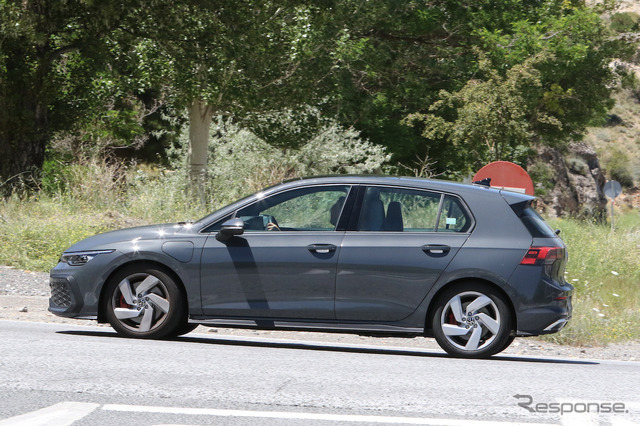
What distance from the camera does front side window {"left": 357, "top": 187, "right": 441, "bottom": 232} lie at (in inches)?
330

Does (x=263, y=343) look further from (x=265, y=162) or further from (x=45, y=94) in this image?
(x=265, y=162)

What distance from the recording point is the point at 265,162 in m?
27.6

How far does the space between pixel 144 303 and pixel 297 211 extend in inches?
59.7

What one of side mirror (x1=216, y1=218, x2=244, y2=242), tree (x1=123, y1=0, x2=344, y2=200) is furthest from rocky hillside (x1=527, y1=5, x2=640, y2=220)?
side mirror (x1=216, y1=218, x2=244, y2=242)

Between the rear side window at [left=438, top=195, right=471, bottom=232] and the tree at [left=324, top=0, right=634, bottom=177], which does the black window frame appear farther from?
the tree at [left=324, top=0, right=634, bottom=177]

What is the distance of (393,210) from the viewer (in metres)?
8.42

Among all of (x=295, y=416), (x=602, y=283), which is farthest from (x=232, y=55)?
(x=295, y=416)

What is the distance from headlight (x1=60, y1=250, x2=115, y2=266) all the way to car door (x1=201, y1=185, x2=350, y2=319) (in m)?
0.97

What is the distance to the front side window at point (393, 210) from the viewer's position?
8.38m

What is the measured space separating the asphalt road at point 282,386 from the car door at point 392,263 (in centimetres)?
43

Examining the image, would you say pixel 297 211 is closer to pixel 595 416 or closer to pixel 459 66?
pixel 595 416

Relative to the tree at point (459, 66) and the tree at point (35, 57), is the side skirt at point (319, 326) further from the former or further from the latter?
the tree at point (459, 66)

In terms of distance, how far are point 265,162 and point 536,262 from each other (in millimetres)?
19876

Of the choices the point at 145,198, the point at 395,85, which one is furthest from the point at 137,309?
the point at 395,85
